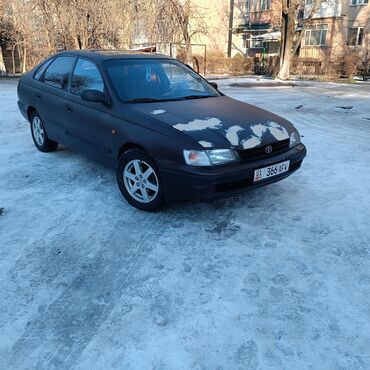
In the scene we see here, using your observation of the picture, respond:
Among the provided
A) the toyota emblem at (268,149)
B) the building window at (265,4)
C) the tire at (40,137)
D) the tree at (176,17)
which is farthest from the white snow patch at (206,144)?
the building window at (265,4)

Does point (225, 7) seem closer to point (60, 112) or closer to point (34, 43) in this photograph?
point (34, 43)

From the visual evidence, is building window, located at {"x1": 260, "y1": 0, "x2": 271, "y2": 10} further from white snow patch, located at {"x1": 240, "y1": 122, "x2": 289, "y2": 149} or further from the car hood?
white snow patch, located at {"x1": 240, "y1": 122, "x2": 289, "y2": 149}

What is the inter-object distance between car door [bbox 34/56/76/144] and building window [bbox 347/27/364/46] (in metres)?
28.8

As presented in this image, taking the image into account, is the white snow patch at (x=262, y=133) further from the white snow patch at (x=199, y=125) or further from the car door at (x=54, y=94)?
the car door at (x=54, y=94)

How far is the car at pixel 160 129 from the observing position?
11.7 ft

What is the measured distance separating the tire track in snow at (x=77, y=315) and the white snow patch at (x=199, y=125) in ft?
3.71

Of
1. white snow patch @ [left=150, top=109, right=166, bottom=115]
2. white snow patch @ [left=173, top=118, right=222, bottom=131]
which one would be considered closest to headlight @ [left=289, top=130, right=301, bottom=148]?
white snow patch @ [left=173, top=118, right=222, bottom=131]

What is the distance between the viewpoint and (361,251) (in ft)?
10.9

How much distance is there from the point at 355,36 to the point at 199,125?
98.1ft

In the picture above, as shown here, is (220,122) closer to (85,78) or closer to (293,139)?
(293,139)

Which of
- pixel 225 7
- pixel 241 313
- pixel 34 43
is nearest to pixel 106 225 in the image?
pixel 241 313

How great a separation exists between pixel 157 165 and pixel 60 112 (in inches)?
82.1

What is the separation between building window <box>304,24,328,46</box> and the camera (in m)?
30.4

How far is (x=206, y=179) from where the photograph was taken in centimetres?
347
